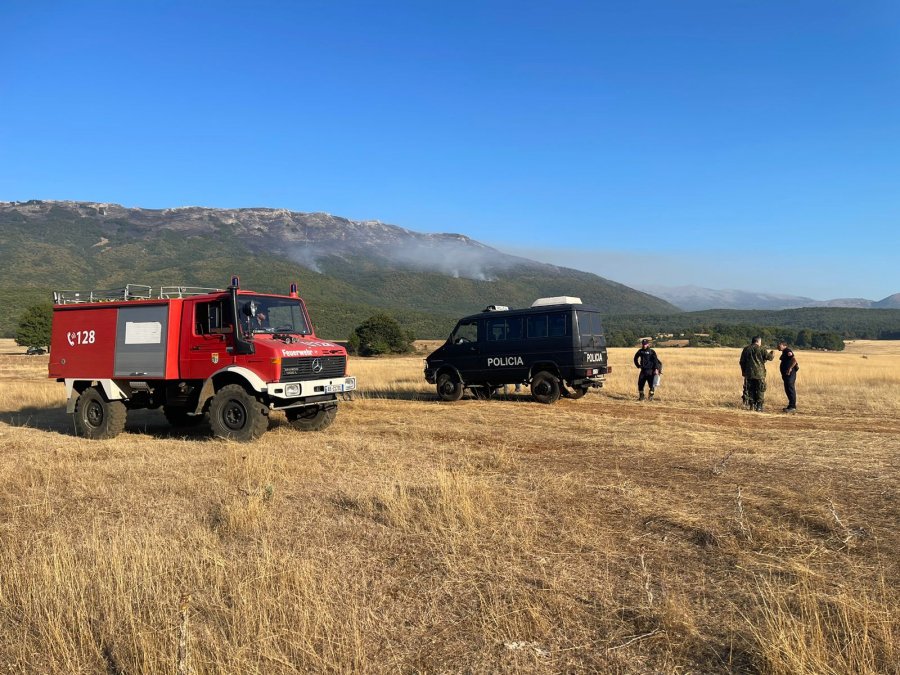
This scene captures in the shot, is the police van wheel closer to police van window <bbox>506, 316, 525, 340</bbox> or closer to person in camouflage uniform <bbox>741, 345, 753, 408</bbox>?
police van window <bbox>506, 316, 525, 340</bbox>

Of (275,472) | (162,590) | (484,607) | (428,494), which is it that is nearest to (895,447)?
(428,494)

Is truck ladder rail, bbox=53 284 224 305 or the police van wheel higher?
truck ladder rail, bbox=53 284 224 305

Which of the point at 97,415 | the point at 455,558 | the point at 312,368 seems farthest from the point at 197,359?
the point at 455,558

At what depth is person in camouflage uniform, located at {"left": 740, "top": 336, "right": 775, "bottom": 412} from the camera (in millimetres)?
14812

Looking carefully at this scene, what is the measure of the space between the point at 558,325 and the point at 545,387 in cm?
166

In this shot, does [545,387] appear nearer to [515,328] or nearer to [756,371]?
[515,328]

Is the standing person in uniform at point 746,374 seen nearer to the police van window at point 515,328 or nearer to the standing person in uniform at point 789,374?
the standing person in uniform at point 789,374

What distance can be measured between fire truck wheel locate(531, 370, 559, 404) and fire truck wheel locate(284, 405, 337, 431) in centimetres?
593

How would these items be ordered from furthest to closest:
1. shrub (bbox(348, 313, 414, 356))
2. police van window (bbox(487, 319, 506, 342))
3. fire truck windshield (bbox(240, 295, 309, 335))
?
shrub (bbox(348, 313, 414, 356)) < police van window (bbox(487, 319, 506, 342)) < fire truck windshield (bbox(240, 295, 309, 335))

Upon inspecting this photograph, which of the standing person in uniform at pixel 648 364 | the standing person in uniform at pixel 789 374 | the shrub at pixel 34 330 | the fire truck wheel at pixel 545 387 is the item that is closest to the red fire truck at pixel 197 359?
the fire truck wheel at pixel 545 387

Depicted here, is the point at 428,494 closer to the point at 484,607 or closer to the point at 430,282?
the point at 484,607

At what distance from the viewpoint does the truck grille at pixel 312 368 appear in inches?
418

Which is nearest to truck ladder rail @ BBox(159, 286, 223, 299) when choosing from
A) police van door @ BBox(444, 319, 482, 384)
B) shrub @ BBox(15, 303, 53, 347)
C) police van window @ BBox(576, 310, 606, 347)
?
police van door @ BBox(444, 319, 482, 384)

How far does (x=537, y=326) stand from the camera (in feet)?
52.5
